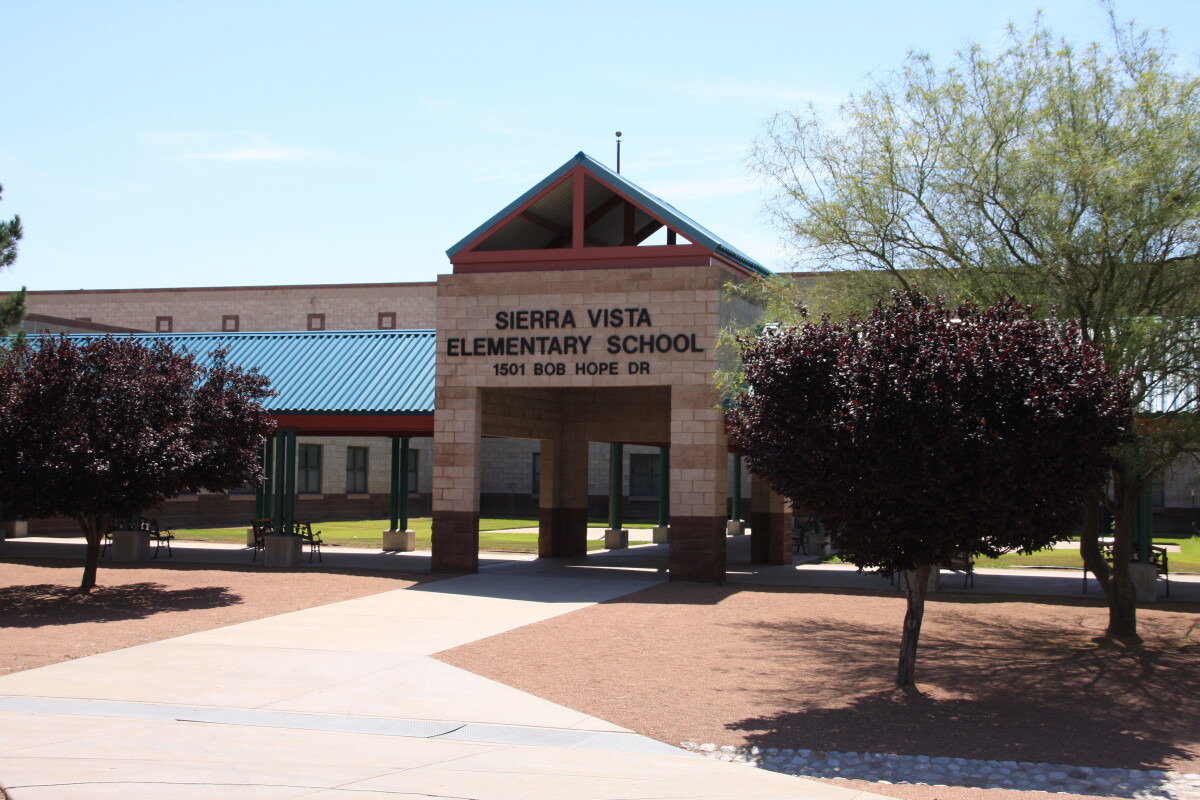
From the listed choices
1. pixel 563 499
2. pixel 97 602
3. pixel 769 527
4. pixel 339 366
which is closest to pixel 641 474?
pixel 563 499

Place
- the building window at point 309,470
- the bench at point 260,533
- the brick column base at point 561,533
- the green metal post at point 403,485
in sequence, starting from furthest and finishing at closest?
1. the building window at point 309,470
2. the green metal post at point 403,485
3. the brick column base at point 561,533
4. the bench at point 260,533

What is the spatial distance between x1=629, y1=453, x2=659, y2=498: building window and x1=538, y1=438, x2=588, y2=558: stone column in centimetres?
2132

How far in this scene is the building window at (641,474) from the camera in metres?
49.4

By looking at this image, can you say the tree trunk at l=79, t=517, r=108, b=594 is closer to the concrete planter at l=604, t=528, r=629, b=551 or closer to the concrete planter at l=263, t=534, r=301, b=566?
the concrete planter at l=263, t=534, r=301, b=566

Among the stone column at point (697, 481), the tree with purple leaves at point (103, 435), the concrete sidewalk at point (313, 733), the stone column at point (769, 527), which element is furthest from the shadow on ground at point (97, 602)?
the stone column at point (769, 527)

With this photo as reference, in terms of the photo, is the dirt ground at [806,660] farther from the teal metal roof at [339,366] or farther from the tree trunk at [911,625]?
the teal metal roof at [339,366]

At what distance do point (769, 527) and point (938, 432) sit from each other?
1535 centimetres

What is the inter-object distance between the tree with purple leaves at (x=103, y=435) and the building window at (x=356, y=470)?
2719 centimetres

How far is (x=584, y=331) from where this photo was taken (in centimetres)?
2159

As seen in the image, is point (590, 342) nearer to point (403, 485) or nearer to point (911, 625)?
point (403, 485)

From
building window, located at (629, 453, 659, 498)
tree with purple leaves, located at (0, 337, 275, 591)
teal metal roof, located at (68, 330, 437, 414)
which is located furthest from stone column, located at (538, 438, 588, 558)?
building window, located at (629, 453, 659, 498)

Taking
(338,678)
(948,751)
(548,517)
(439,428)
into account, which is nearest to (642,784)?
(948,751)

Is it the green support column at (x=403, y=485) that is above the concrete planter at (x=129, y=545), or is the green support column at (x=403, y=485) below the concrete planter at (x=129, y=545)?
above

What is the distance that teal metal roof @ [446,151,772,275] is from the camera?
20938mm
